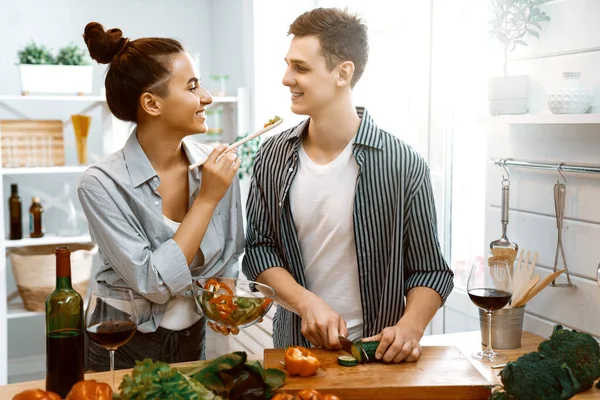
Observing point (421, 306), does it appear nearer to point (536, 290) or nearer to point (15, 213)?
point (536, 290)

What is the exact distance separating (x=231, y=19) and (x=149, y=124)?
2621mm

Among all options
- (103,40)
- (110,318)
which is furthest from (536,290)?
(103,40)

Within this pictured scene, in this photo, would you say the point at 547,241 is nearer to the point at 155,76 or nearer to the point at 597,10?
the point at 597,10

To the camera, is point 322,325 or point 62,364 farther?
point 322,325

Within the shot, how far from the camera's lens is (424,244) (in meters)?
2.03

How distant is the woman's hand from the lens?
1.98m

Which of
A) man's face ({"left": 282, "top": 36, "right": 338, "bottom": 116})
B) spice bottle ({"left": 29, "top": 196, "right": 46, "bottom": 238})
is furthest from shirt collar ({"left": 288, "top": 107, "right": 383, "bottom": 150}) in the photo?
spice bottle ({"left": 29, "top": 196, "right": 46, "bottom": 238})

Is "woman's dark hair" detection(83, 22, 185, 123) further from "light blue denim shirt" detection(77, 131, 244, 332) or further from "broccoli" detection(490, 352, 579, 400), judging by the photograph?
"broccoli" detection(490, 352, 579, 400)

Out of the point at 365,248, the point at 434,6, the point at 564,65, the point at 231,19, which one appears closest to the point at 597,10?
the point at 564,65

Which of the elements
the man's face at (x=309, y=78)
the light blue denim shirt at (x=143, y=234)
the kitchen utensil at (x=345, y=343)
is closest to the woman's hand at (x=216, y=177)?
the light blue denim shirt at (x=143, y=234)

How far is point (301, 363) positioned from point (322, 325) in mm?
236

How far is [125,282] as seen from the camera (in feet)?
6.55

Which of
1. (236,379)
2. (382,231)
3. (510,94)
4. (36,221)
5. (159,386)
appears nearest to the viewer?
(159,386)

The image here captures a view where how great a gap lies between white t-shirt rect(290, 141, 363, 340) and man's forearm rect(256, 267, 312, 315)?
0.11 meters
